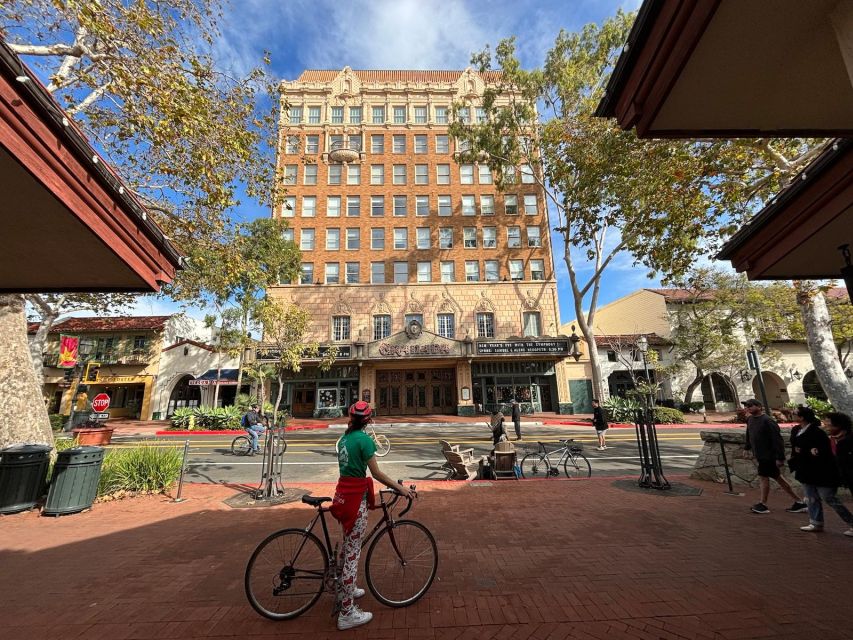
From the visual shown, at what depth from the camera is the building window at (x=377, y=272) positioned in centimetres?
3142

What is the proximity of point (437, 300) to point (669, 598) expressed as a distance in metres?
27.1

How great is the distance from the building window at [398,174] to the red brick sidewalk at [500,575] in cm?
3124

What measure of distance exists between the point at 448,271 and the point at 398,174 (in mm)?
Answer: 10359

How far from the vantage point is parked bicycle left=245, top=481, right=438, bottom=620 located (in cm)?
348

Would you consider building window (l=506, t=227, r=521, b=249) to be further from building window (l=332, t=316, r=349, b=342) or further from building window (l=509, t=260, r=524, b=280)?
building window (l=332, t=316, r=349, b=342)

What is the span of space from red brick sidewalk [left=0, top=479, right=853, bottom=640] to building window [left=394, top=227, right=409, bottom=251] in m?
26.9

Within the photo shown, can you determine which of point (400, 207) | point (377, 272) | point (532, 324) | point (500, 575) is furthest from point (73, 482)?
point (400, 207)

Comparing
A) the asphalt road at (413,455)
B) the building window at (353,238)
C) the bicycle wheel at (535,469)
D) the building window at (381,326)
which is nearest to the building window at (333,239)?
the building window at (353,238)

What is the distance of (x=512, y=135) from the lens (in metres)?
21.9

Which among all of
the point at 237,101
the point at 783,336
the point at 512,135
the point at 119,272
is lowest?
the point at 119,272

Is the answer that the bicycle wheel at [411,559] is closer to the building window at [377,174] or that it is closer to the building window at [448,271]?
the building window at [448,271]

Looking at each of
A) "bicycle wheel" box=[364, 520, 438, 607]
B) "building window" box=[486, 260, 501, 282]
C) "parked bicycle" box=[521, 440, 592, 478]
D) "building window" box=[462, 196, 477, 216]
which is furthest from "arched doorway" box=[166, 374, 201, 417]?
"bicycle wheel" box=[364, 520, 438, 607]

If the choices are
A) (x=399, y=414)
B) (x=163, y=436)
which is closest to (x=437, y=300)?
(x=399, y=414)

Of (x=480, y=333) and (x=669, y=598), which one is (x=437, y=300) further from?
(x=669, y=598)
